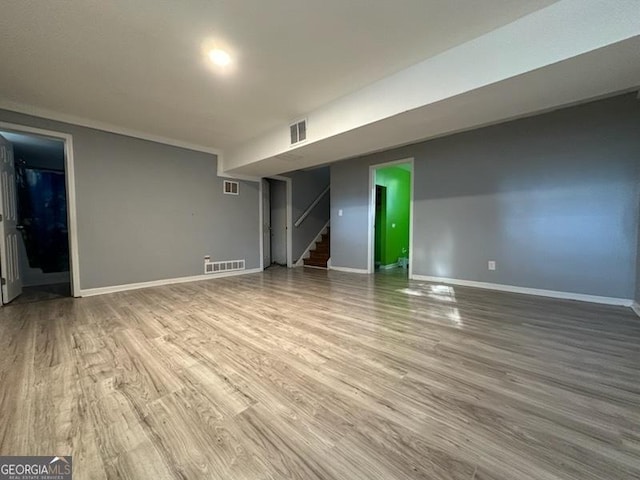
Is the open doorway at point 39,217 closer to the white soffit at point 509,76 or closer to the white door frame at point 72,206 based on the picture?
the white door frame at point 72,206

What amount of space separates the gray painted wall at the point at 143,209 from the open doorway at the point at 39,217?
67cm

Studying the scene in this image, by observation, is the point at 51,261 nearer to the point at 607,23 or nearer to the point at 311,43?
the point at 311,43

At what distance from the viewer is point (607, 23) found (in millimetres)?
1588

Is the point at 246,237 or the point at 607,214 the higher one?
the point at 607,214

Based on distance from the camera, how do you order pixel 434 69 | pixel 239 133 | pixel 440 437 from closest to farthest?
pixel 440 437
pixel 434 69
pixel 239 133

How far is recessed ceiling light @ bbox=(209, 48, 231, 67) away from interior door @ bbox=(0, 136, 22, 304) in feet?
10.9

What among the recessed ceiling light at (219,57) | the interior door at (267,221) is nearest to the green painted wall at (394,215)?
the interior door at (267,221)

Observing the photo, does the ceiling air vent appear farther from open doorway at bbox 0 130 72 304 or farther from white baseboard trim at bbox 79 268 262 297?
open doorway at bbox 0 130 72 304

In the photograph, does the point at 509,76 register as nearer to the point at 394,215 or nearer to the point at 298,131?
the point at 298,131

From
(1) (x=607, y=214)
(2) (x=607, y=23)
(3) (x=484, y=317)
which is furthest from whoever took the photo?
(1) (x=607, y=214)

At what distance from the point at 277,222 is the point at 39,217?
4614 millimetres

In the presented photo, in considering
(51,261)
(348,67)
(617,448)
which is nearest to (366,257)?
(348,67)

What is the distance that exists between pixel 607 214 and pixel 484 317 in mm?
2093

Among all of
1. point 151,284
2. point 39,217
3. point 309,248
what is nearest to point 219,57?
point 151,284
